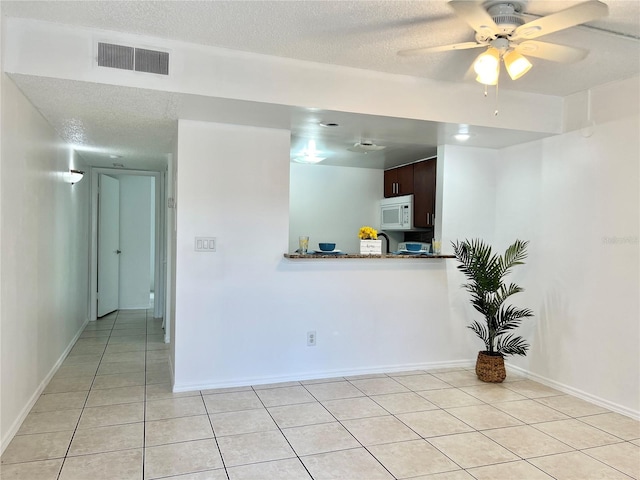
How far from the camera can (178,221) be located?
3418 millimetres

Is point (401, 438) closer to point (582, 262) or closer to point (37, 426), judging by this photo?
point (582, 262)

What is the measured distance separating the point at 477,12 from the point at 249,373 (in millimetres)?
2921

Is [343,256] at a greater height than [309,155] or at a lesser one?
lesser

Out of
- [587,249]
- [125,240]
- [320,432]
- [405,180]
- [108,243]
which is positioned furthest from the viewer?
[125,240]

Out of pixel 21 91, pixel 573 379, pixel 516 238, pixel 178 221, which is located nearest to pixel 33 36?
pixel 21 91

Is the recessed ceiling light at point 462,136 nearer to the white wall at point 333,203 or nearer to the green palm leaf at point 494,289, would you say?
the green palm leaf at point 494,289

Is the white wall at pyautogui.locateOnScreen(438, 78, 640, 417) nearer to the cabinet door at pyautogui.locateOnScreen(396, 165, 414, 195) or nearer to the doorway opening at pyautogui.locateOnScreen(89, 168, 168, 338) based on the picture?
the cabinet door at pyautogui.locateOnScreen(396, 165, 414, 195)

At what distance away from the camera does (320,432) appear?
2.74 metres

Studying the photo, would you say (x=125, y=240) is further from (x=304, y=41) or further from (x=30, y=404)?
(x=304, y=41)

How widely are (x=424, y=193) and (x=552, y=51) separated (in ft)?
8.57

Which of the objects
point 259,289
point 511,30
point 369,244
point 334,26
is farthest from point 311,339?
point 511,30

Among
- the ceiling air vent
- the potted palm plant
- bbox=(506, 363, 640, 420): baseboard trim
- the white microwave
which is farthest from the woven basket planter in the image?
the ceiling air vent

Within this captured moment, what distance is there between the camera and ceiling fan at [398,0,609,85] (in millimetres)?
1853

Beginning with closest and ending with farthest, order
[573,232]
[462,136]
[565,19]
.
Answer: [565,19]
[573,232]
[462,136]
